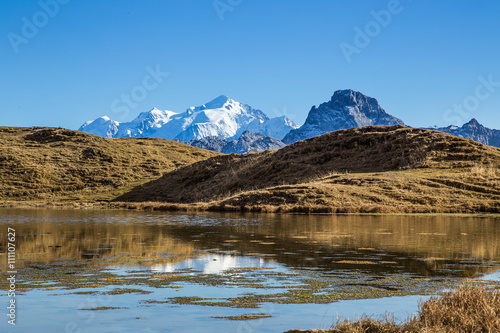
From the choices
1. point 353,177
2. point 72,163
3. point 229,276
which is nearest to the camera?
point 229,276

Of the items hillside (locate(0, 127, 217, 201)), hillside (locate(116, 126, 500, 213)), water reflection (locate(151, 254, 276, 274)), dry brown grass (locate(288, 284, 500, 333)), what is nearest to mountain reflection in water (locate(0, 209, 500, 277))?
water reflection (locate(151, 254, 276, 274))

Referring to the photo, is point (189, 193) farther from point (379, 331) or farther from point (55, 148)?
point (379, 331)

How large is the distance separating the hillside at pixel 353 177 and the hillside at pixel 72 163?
10.8 meters

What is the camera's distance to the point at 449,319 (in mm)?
A: 9000

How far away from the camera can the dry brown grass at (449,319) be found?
8.39m

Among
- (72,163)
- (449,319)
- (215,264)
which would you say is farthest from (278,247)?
(72,163)

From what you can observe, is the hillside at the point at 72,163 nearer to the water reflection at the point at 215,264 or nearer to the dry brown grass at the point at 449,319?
the water reflection at the point at 215,264

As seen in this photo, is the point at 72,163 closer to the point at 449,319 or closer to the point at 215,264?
the point at 215,264

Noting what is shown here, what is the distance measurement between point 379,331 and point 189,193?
66530 mm

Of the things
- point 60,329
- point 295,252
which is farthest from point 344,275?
point 60,329

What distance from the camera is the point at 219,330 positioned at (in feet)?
28.4

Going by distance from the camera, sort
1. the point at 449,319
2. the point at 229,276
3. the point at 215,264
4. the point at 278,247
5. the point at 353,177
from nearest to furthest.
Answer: the point at 449,319
the point at 229,276
the point at 215,264
the point at 278,247
the point at 353,177

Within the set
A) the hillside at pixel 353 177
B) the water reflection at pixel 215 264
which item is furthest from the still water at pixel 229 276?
the hillside at pixel 353 177

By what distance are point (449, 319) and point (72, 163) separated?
95.8m
